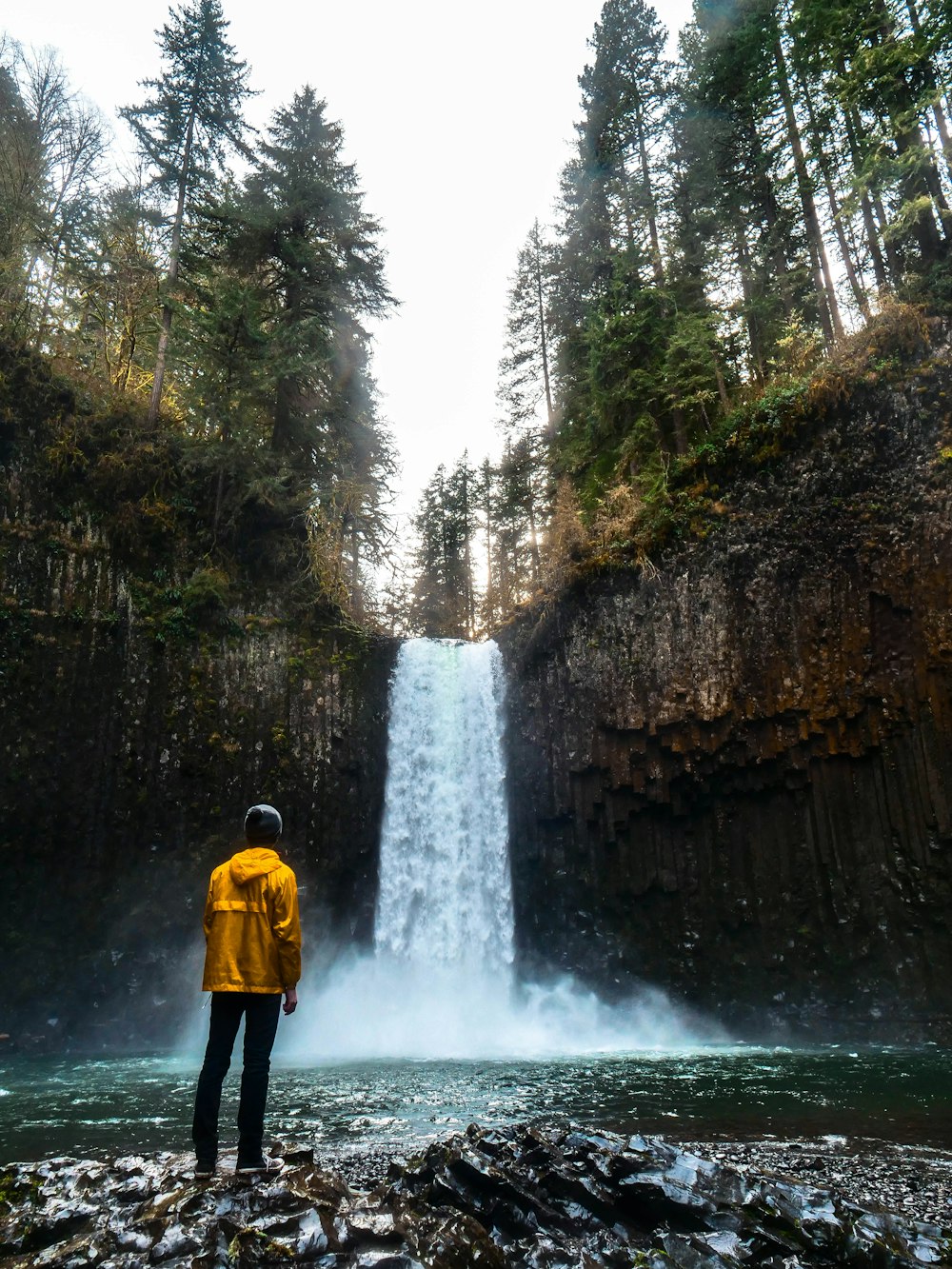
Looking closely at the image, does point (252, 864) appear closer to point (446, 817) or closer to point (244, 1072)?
point (244, 1072)

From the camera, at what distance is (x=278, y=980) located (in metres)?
4.43

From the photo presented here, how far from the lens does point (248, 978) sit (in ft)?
14.2

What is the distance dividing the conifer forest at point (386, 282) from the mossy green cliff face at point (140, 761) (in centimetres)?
91

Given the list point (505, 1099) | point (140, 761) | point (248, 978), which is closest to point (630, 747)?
point (505, 1099)

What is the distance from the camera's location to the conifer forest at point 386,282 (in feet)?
52.7

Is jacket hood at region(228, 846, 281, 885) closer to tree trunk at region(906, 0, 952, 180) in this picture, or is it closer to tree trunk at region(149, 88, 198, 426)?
tree trunk at region(149, 88, 198, 426)

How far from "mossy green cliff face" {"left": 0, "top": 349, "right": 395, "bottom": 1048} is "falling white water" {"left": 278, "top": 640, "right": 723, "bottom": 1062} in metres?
0.75

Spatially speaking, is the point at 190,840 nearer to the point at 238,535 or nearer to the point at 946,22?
the point at 238,535

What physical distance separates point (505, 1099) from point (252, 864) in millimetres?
5318

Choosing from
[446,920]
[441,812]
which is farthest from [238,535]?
[446,920]

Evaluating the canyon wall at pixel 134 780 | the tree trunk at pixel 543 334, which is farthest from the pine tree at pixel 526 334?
the canyon wall at pixel 134 780

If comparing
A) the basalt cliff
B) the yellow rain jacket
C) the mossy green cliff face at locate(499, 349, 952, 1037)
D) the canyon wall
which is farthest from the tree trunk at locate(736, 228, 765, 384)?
the yellow rain jacket

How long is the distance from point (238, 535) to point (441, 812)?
789 centimetres

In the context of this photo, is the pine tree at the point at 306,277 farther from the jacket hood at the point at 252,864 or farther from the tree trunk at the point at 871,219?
the jacket hood at the point at 252,864
